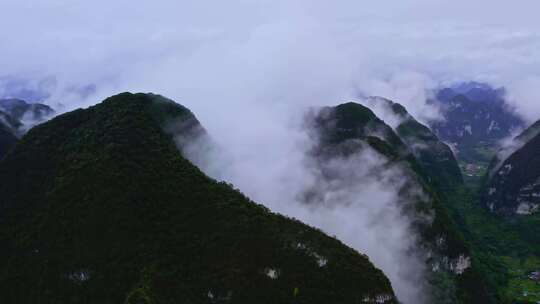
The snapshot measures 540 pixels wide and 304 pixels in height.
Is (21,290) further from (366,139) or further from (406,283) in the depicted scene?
(366,139)

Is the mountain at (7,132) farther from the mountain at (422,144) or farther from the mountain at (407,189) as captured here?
the mountain at (422,144)

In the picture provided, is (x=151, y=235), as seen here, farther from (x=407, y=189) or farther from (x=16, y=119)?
(x=16, y=119)

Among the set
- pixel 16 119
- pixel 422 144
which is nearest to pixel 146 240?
pixel 16 119

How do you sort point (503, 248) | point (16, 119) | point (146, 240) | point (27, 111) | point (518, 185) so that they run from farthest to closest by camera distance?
point (27, 111) → point (518, 185) → point (16, 119) → point (503, 248) → point (146, 240)

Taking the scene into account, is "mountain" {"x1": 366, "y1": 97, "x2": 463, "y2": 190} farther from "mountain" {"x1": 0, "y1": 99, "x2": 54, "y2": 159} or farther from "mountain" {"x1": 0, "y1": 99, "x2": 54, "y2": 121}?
"mountain" {"x1": 0, "y1": 99, "x2": 54, "y2": 159}

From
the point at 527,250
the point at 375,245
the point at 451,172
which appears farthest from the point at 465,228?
the point at 451,172
